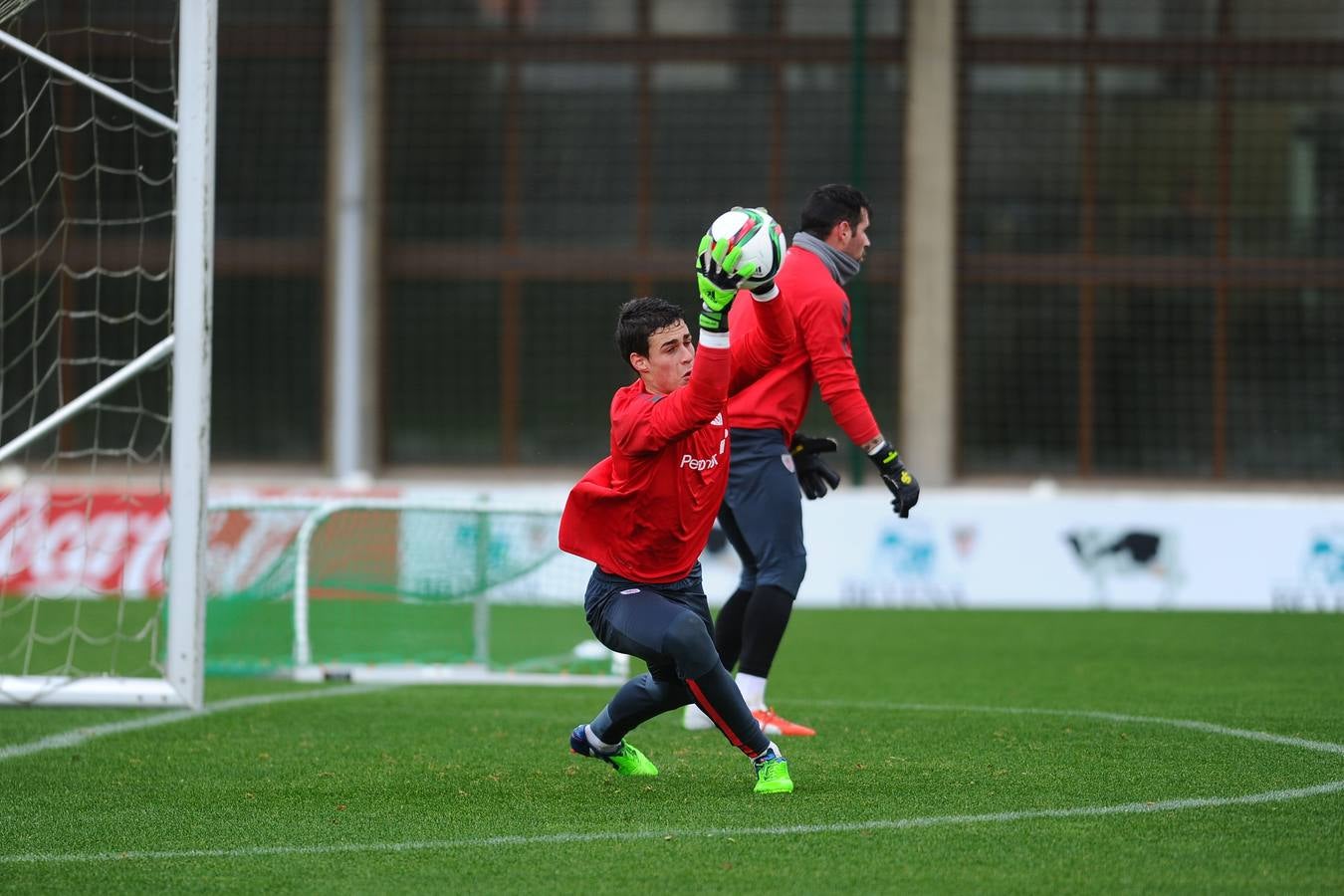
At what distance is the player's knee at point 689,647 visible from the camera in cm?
559

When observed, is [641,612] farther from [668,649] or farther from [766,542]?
[766,542]

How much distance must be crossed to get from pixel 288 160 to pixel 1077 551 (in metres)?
9.63

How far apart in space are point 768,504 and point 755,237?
1.93 metres

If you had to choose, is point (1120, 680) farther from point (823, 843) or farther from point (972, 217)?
point (972, 217)

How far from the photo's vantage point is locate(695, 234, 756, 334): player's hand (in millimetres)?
5281

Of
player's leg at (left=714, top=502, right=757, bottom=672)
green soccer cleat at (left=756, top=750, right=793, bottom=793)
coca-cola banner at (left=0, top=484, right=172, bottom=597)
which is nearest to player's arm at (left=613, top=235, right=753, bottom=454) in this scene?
green soccer cleat at (left=756, top=750, right=793, bottom=793)

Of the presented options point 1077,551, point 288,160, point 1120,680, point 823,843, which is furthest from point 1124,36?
point 823,843

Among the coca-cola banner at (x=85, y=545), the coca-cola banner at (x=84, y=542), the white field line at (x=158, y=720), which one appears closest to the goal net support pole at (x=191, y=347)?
the white field line at (x=158, y=720)

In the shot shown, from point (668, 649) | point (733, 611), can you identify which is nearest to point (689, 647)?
point (668, 649)

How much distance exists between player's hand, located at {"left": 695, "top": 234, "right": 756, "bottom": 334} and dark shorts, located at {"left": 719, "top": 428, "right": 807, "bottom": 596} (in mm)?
1782

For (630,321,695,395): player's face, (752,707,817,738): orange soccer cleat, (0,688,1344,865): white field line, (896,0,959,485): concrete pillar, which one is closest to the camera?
(0,688,1344,865): white field line

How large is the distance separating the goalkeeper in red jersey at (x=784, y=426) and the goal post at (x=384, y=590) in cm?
278

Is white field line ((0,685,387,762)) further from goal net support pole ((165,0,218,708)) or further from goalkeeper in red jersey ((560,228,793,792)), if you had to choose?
goalkeeper in red jersey ((560,228,793,792))

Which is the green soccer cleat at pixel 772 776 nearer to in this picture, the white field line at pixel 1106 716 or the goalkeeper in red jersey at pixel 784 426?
the goalkeeper in red jersey at pixel 784 426
